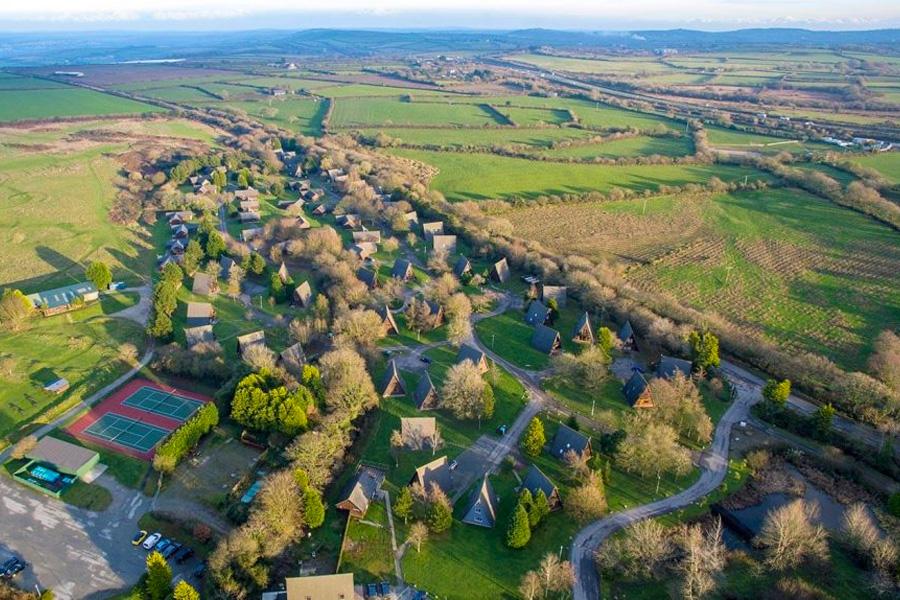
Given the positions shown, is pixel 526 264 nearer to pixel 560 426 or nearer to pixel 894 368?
pixel 560 426

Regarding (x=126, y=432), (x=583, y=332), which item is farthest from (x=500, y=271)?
(x=126, y=432)

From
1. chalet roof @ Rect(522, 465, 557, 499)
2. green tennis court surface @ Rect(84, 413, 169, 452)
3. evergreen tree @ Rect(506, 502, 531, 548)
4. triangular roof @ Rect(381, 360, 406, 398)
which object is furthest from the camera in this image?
triangular roof @ Rect(381, 360, 406, 398)

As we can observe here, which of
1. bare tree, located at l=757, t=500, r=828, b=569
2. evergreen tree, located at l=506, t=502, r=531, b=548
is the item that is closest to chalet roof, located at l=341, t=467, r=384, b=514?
evergreen tree, located at l=506, t=502, r=531, b=548

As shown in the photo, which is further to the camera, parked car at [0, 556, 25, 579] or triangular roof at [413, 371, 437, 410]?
triangular roof at [413, 371, 437, 410]

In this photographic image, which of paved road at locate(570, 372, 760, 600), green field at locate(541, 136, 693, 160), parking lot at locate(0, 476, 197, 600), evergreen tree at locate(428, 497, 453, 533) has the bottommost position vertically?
parking lot at locate(0, 476, 197, 600)

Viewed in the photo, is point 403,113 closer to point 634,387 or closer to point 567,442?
point 634,387

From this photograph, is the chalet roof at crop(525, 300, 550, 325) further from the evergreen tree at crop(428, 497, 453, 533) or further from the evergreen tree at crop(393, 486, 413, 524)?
the evergreen tree at crop(393, 486, 413, 524)

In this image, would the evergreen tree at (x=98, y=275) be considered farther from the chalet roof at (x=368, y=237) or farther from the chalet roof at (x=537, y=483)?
the chalet roof at (x=537, y=483)
